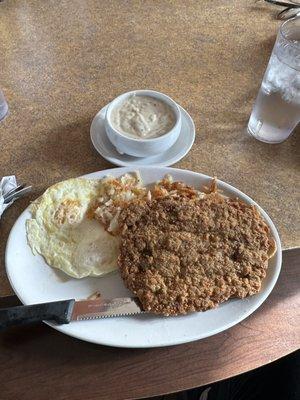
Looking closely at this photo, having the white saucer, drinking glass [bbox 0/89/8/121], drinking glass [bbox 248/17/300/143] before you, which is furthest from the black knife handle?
drinking glass [bbox 248/17/300/143]

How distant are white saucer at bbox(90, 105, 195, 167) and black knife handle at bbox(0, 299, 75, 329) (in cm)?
43

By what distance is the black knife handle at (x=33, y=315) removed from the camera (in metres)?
0.71

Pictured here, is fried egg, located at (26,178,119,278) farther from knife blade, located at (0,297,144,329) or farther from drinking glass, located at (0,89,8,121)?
drinking glass, located at (0,89,8,121)

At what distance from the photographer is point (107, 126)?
1.02m

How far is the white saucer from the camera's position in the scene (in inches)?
40.9

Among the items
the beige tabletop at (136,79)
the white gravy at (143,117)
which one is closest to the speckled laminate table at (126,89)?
the beige tabletop at (136,79)

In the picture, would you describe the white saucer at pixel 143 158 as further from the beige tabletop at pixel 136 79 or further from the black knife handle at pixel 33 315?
the black knife handle at pixel 33 315

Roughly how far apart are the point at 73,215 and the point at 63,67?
68cm

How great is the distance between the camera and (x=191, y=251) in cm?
82

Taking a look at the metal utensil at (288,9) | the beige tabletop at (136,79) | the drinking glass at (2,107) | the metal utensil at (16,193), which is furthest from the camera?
the metal utensil at (288,9)

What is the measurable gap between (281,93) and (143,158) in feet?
1.36

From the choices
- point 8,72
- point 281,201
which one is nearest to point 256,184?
point 281,201

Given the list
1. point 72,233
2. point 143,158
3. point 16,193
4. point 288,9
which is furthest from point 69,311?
point 288,9

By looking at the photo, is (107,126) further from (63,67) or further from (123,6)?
(123,6)
